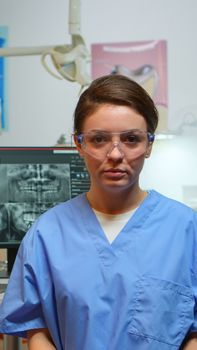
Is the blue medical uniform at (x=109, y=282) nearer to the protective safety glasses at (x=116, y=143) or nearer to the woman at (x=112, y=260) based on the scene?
the woman at (x=112, y=260)

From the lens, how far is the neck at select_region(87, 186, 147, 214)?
0.97m

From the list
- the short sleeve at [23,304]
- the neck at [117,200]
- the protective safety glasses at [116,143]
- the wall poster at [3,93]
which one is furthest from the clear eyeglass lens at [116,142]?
the wall poster at [3,93]

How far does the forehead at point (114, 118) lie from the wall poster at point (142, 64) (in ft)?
3.28

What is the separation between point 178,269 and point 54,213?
333 mm

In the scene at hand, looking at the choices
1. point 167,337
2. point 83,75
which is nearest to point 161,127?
point 83,75

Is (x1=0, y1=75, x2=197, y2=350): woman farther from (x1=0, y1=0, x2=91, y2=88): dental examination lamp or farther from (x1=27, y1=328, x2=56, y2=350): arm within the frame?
(x1=0, y1=0, x2=91, y2=88): dental examination lamp

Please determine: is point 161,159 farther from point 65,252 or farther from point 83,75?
point 65,252

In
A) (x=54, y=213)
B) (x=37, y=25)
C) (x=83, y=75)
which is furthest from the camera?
(x=37, y=25)

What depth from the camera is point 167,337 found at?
0.85 metres

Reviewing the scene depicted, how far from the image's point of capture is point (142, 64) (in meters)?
1.91

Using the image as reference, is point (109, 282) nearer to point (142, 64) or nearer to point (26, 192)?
point (26, 192)

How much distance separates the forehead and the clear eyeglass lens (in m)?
0.01

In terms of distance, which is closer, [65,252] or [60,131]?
[65,252]

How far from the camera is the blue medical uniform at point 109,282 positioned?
86 centimetres
